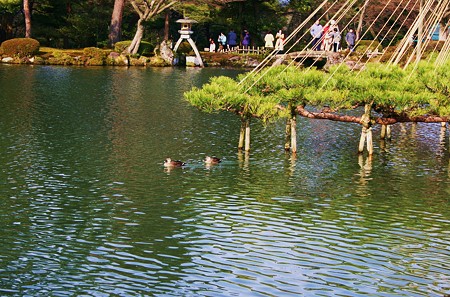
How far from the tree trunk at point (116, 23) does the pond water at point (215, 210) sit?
31.8m

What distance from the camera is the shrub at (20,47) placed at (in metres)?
59.7

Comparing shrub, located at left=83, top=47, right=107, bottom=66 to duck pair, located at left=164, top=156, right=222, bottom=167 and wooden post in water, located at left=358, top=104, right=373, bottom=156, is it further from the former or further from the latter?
duck pair, located at left=164, top=156, right=222, bottom=167

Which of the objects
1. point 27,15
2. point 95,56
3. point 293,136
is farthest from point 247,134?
point 27,15

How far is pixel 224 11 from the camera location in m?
70.2

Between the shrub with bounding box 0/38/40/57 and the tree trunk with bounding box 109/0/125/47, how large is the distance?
7324mm

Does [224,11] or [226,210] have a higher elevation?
[224,11]

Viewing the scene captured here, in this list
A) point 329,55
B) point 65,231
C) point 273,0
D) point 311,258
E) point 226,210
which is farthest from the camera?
point 273,0

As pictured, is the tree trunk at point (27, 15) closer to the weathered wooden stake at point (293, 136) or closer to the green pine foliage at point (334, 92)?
the green pine foliage at point (334, 92)

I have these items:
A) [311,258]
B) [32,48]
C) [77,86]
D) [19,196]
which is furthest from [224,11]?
[311,258]

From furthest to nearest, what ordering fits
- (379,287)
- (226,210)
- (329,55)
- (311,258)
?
(329,55)
(226,210)
(311,258)
(379,287)

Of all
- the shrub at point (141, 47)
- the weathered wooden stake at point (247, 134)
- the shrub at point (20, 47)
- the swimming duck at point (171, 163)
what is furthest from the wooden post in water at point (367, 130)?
the shrub at point (141, 47)

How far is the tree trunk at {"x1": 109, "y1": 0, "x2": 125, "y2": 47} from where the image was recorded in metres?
64.4

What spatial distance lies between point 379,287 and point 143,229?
5329mm

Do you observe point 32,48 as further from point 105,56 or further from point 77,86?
point 77,86
